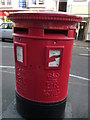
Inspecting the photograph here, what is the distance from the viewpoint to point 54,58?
141 centimetres

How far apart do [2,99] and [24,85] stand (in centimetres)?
94

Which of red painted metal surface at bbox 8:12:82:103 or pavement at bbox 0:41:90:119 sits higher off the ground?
red painted metal surface at bbox 8:12:82:103

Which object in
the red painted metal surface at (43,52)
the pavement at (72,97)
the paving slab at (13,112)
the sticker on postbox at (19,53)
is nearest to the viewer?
the red painted metal surface at (43,52)

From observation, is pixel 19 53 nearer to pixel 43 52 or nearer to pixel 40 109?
pixel 43 52

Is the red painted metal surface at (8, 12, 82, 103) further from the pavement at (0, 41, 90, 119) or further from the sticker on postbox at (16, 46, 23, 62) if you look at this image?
the pavement at (0, 41, 90, 119)

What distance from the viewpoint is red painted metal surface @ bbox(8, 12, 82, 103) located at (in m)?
1.30

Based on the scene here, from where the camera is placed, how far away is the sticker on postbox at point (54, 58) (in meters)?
1.38

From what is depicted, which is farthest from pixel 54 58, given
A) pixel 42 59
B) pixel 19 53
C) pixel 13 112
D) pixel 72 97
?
pixel 72 97

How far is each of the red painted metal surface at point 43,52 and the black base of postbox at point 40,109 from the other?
2.5 inches

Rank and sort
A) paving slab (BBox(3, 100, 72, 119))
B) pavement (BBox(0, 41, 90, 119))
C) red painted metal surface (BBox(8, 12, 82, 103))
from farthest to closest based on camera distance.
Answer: pavement (BBox(0, 41, 90, 119))
paving slab (BBox(3, 100, 72, 119))
red painted metal surface (BBox(8, 12, 82, 103))

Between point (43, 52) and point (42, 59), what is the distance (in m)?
0.08

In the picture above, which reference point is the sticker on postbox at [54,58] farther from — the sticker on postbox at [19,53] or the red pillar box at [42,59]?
the sticker on postbox at [19,53]

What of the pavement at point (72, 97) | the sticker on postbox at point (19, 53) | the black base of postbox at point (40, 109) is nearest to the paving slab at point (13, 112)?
the pavement at point (72, 97)

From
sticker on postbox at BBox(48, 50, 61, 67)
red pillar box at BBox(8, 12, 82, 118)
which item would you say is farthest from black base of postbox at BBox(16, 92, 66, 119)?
sticker on postbox at BBox(48, 50, 61, 67)
